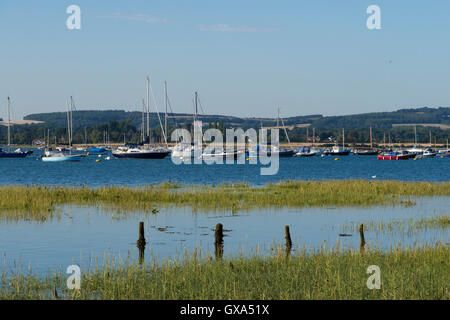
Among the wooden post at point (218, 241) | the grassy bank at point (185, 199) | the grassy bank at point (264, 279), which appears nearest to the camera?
the grassy bank at point (264, 279)

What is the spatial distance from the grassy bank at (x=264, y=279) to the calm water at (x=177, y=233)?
112 inches

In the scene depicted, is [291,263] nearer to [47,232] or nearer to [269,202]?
[47,232]

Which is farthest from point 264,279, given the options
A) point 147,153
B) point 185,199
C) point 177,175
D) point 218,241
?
point 147,153

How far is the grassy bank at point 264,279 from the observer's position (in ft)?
58.7

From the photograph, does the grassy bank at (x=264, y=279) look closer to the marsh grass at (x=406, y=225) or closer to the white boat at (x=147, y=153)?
the marsh grass at (x=406, y=225)

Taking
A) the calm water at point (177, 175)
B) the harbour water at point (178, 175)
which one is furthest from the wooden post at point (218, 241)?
the calm water at point (177, 175)

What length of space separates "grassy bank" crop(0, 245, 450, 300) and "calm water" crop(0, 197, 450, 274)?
9.35 feet

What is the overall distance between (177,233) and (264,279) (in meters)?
13.1

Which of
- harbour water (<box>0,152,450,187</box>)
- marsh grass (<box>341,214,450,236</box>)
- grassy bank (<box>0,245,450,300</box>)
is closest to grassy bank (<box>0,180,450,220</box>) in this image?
marsh grass (<box>341,214,450,236</box>)

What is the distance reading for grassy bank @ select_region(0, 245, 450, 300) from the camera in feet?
58.7

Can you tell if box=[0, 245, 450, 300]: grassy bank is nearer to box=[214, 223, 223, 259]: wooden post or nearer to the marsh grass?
box=[214, 223, 223, 259]: wooden post

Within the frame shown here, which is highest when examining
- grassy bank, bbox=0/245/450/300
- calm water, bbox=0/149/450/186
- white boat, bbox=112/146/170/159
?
grassy bank, bbox=0/245/450/300
